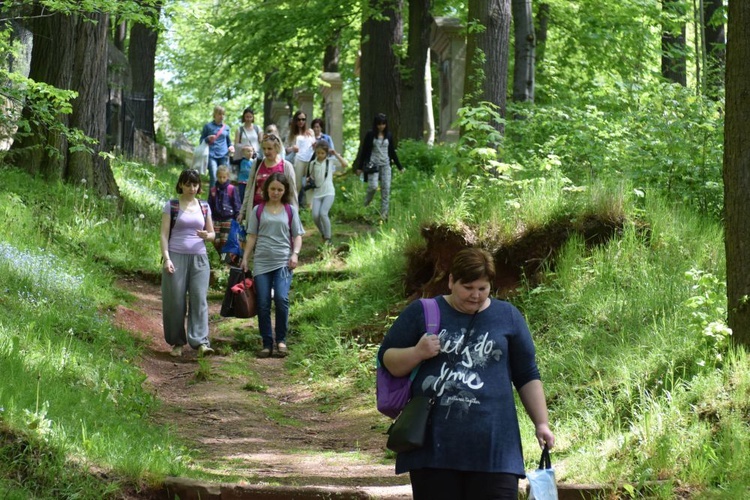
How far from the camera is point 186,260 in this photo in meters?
10.9

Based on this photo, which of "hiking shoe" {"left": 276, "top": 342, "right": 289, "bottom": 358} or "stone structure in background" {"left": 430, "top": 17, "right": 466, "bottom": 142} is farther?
"stone structure in background" {"left": 430, "top": 17, "right": 466, "bottom": 142}

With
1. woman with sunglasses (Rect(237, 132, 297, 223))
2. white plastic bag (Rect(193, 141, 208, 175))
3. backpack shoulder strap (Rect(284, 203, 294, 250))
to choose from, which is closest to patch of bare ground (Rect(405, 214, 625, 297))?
backpack shoulder strap (Rect(284, 203, 294, 250))

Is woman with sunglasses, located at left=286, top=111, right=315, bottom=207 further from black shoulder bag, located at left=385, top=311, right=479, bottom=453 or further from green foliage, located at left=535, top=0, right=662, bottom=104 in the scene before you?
black shoulder bag, located at left=385, top=311, right=479, bottom=453

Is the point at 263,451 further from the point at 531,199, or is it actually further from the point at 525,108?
the point at 525,108

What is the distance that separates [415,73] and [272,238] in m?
12.9

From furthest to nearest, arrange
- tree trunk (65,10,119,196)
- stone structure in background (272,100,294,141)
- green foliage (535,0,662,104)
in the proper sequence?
stone structure in background (272,100,294,141) → green foliage (535,0,662,104) → tree trunk (65,10,119,196)

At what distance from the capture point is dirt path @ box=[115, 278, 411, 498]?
6879 mm

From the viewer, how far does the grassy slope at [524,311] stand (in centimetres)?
620

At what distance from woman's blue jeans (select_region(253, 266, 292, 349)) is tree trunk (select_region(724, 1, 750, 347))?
18.0 ft

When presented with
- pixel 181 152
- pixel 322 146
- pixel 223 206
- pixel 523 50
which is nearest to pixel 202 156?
pixel 322 146

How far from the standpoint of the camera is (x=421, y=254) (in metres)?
12.0

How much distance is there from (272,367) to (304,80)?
17.5 m

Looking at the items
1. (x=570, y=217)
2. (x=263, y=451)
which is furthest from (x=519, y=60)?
(x=263, y=451)

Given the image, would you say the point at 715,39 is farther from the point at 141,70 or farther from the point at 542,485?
the point at 542,485
